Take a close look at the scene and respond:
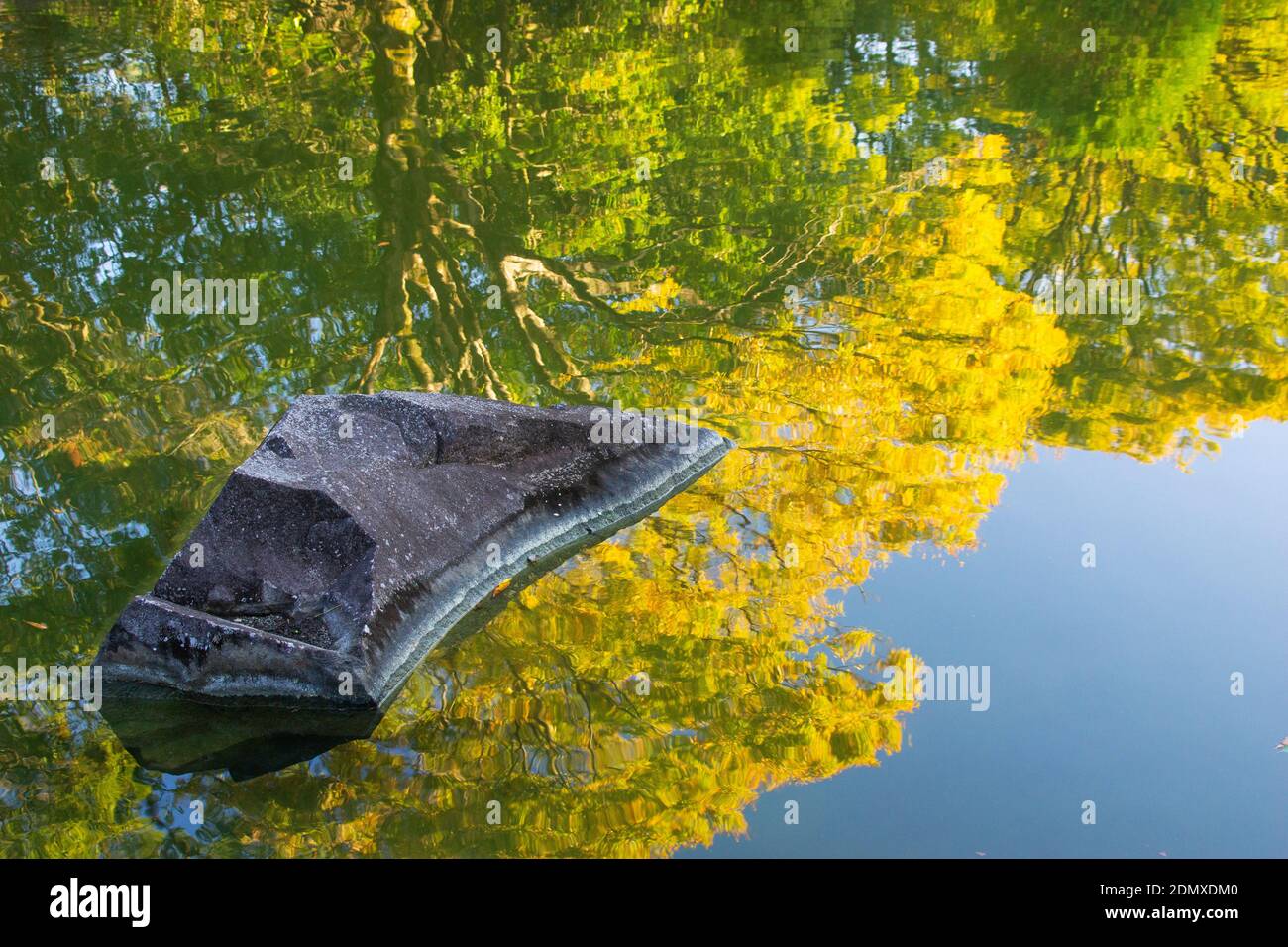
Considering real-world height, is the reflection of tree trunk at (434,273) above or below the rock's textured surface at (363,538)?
above

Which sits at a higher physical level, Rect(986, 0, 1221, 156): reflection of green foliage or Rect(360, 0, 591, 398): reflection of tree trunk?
Rect(986, 0, 1221, 156): reflection of green foliage

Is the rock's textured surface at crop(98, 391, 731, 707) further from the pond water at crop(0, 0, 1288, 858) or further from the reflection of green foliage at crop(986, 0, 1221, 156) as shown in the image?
the reflection of green foliage at crop(986, 0, 1221, 156)

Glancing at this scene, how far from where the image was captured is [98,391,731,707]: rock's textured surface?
630cm

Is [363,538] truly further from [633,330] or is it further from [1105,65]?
[1105,65]

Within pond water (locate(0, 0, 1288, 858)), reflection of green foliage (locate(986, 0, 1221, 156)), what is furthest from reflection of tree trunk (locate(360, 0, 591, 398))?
reflection of green foliage (locate(986, 0, 1221, 156))

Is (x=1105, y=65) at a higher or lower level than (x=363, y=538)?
higher

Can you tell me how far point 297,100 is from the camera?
56.3 feet

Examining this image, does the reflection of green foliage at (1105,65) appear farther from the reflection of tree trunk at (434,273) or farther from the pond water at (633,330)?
the reflection of tree trunk at (434,273)

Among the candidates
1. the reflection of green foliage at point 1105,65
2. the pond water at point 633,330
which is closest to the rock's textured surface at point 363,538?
the pond water at point 633,330

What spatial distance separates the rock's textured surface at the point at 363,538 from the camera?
6301mm

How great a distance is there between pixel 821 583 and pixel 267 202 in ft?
27.6

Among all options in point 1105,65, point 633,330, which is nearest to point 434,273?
point 633,330

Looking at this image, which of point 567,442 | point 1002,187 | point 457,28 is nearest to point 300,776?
point 567,442

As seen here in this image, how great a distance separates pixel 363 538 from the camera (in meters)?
6.62
